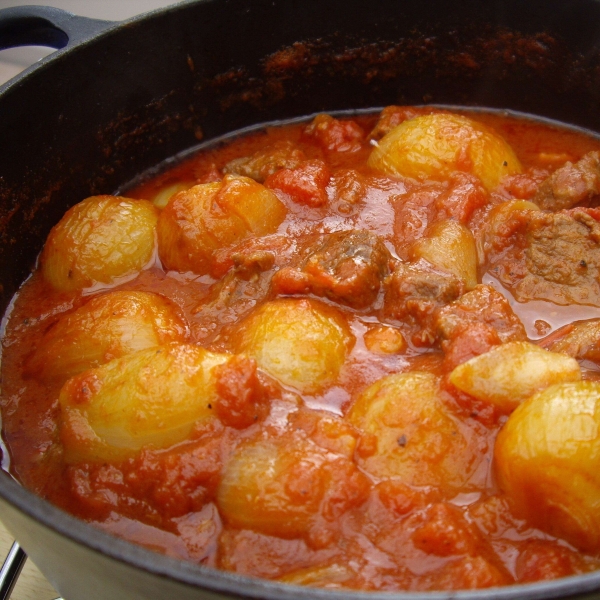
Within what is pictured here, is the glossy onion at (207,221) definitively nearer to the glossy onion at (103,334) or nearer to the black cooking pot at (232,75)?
the glossy onion at (103,334)

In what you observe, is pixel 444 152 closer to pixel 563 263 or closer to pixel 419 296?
pixel 563 263

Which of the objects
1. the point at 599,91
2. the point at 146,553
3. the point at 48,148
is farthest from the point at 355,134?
the point at 146,553

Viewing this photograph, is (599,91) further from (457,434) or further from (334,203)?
(457,434)

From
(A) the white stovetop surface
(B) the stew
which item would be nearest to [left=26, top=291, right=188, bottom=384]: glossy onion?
(B) the stew

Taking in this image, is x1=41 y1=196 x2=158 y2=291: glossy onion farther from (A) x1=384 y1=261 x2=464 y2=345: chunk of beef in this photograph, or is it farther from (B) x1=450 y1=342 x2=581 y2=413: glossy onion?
(B) x1=450 y1=342 x2=581 y2=413: glossy onion

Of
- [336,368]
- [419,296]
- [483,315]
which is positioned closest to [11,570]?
[336,368]

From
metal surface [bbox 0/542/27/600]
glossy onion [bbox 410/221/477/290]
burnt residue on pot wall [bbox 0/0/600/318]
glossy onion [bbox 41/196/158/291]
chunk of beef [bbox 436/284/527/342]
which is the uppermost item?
burnt residue on pot wall [bbox 0/0/600/318]

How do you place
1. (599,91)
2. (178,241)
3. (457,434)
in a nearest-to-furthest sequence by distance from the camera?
(457,434) < (178,241) < (599,91)
